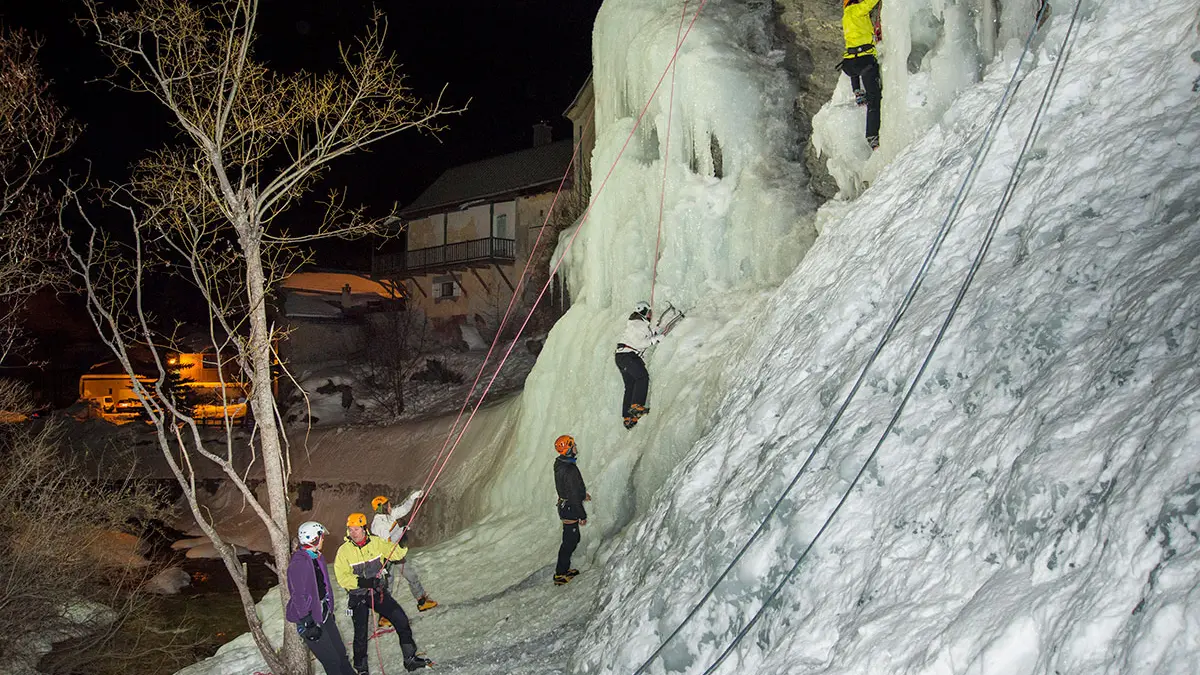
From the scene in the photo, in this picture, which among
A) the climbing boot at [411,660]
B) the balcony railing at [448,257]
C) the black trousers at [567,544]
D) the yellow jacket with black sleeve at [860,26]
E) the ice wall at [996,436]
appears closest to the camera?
the ice wall at [996,436]

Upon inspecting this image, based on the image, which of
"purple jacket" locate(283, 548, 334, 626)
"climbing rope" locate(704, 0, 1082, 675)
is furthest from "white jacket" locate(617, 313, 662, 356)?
"climbing rope" locate(704, 0, 1082, 675)

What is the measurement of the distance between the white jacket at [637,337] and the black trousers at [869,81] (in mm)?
3515

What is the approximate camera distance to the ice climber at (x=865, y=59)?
8.65m

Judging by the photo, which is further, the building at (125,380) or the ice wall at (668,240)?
the building at (125,380)

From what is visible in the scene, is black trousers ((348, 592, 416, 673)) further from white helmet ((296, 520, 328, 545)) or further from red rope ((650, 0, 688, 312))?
red rope ((650, 0, 688, 312))

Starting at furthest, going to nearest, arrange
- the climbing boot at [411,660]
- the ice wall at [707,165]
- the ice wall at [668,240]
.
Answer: the ice wall at [707,165] < the ice wall at [668,240] < the climbing boot at [411,660]

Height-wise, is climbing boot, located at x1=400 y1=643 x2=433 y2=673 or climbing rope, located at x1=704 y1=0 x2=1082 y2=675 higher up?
climbing rope, located at x1=704 y1=0 x2=1082 y2=675

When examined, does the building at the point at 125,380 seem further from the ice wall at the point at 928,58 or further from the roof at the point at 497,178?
the ice wall at the point at 928,58

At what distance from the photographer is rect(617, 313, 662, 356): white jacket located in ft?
35.0

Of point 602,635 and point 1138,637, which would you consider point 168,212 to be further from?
point 1138,637

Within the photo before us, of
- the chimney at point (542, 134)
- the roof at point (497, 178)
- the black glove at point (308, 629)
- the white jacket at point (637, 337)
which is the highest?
the chimney at point (542, 134)

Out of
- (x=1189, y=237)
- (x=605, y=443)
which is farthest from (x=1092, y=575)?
(x=605, y=443)

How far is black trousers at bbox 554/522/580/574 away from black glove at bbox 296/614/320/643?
3.18 metres

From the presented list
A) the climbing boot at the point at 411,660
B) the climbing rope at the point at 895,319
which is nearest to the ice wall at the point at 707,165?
the climbing rope at the point at 895,319
